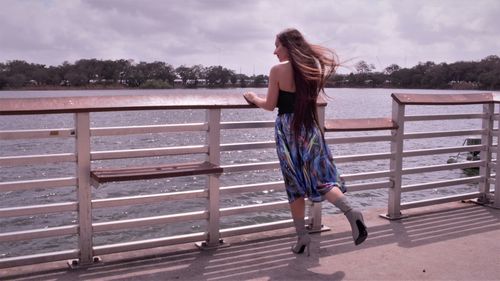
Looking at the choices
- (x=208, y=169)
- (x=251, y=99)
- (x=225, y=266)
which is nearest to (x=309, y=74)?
(x=251, y=99)

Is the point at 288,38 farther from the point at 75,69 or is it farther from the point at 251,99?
the point at 75,69

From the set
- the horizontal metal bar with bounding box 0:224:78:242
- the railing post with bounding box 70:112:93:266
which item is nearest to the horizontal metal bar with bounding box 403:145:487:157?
the railing post with bounding box 70:112:93:266

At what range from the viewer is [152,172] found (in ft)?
15.4

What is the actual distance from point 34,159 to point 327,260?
2.52 m

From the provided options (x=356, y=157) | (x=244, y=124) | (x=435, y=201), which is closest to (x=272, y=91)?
(x=244, y=124)

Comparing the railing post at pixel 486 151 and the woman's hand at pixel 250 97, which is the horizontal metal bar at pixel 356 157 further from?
the railing post at pixel 486 151

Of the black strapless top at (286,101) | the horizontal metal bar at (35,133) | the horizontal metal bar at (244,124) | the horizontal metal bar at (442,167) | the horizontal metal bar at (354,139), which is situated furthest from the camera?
the horizontal metal bar at (442,167)

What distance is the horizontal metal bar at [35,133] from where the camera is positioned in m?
4.33

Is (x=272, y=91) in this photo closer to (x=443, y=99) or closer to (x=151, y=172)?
(x=151, y=172)

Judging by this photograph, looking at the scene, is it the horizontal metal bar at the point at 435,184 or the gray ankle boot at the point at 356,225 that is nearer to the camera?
the gray ankle boot at the point at 356,225

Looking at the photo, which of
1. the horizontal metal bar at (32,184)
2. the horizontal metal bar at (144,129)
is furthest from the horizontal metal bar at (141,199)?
the horizontal metal bar at (144,129)

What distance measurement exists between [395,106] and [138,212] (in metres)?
8.46

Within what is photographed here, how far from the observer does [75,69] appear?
52.9 metres

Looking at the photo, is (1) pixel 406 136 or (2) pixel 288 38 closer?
(2) pixel 288 38
